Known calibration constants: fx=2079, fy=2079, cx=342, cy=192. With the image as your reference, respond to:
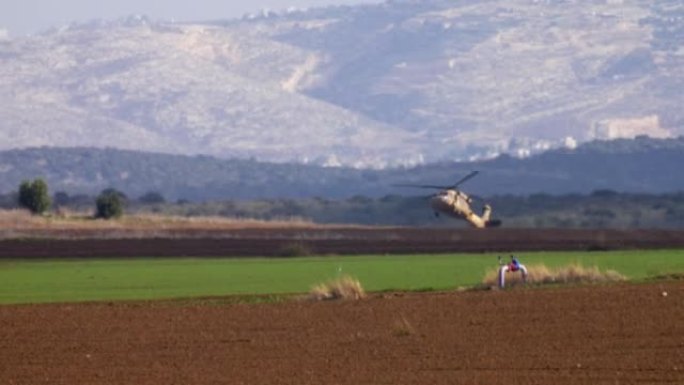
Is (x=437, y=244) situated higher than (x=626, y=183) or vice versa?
(x=437, y=244)

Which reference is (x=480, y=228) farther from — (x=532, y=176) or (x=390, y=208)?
(x=532, y=176)

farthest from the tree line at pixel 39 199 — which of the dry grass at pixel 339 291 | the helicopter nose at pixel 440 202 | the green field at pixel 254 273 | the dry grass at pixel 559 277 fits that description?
the dry grass at pixel 339 291

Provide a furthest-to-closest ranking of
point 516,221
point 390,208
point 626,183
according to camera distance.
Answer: point 626,183 → point 390,208 → point 516,221

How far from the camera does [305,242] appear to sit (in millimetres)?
73188

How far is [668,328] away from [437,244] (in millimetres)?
40394

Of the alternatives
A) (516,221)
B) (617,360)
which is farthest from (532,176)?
(617,360)

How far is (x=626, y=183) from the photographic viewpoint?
183 m

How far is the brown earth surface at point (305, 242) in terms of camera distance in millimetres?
67000

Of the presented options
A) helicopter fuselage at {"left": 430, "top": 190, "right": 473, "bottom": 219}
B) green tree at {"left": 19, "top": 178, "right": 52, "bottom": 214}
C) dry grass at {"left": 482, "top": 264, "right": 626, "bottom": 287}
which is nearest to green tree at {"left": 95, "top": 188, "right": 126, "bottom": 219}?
green tree at {"left": 19, "top": 178, "right": 52, "bottom": 214}

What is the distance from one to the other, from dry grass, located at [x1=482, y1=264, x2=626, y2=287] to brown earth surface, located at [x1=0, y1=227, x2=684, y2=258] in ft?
64.8

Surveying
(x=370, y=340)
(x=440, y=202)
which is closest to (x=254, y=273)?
(x=370, y=340)

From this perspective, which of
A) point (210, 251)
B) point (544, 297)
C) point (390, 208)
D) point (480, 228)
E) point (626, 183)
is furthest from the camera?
point (626, 183)

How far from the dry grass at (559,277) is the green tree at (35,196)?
197ft

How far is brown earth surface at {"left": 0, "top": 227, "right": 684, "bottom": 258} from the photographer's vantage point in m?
67.0
